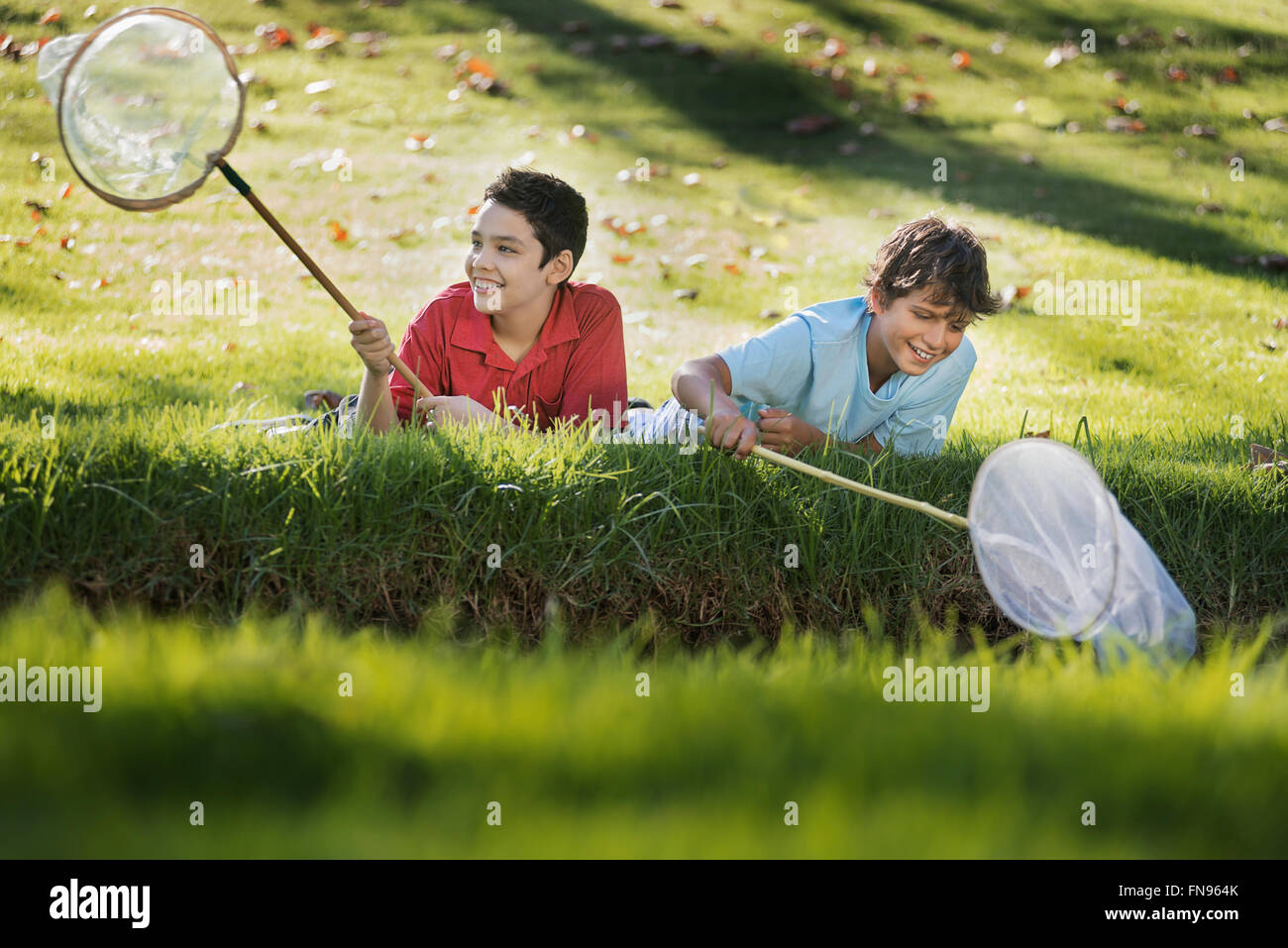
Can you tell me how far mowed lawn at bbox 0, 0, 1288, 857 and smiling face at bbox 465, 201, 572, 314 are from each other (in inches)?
35.1

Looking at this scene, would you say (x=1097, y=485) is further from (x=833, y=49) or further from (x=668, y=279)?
(x=833, y=49)

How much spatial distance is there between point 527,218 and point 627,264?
4.71 m

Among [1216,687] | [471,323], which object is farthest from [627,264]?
[1216,687]

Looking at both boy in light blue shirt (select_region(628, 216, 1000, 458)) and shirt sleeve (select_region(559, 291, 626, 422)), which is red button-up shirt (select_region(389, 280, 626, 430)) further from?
boy in light blue shirt (select_region(628, 216, 1000, 458))

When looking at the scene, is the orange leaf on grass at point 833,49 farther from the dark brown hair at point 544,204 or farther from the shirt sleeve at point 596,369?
the shirt sleeve at point 596,369

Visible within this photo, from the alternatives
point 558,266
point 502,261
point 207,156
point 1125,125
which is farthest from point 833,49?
point 207,156

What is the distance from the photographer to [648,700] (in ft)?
7.73

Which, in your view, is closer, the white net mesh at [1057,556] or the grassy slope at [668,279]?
the white net mesh at [1057,556]

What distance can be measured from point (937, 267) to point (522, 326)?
1.80 metres

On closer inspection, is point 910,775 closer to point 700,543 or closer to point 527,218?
point 700,543

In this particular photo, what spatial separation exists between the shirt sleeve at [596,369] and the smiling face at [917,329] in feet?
3.78

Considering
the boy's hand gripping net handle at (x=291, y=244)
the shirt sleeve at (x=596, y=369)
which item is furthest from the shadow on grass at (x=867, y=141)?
the boy's hand gripping net handle at (x=291, y=244)

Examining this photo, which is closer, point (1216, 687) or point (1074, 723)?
point (1074, 723)

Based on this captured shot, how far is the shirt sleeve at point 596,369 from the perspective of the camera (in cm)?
498
